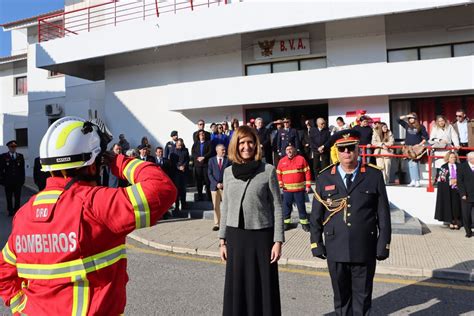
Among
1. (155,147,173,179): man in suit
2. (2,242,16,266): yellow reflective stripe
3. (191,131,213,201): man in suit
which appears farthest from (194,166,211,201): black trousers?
(2,242,16,266): yellow reflective stripe

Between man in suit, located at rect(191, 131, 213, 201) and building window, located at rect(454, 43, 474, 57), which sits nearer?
man in suit, located at rect(191, 131, 213, 201)

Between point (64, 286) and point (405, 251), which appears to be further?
A: point (405, 251)

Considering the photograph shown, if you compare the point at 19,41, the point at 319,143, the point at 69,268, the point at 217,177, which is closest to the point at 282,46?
the point at 319,143

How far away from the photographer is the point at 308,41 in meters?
11.6

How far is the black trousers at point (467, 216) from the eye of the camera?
23.1 ft

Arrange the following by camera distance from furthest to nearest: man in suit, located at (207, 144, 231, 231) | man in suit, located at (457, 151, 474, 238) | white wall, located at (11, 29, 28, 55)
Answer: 1. white wall, located at (11, 29, 28, 55)
2. man in suit, located at (207, 144, 231, 231)
3. man in suit, located at (457, 151, 474, 238)

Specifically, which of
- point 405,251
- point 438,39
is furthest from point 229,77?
point 405,251

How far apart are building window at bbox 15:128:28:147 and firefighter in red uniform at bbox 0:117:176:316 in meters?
22.6

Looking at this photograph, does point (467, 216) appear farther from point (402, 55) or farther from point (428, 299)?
point (402, 55)

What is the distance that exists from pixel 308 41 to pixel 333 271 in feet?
31.3

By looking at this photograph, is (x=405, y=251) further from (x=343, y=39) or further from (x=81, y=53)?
(x=81, y=53)

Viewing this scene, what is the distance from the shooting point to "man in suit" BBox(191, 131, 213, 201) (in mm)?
9564

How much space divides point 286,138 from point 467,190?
424 cm

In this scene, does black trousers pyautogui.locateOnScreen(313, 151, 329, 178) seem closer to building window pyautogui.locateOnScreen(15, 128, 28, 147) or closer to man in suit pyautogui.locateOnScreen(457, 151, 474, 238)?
man in suit pyautogui.locateOnScreen(457, 151, 474, 238)
